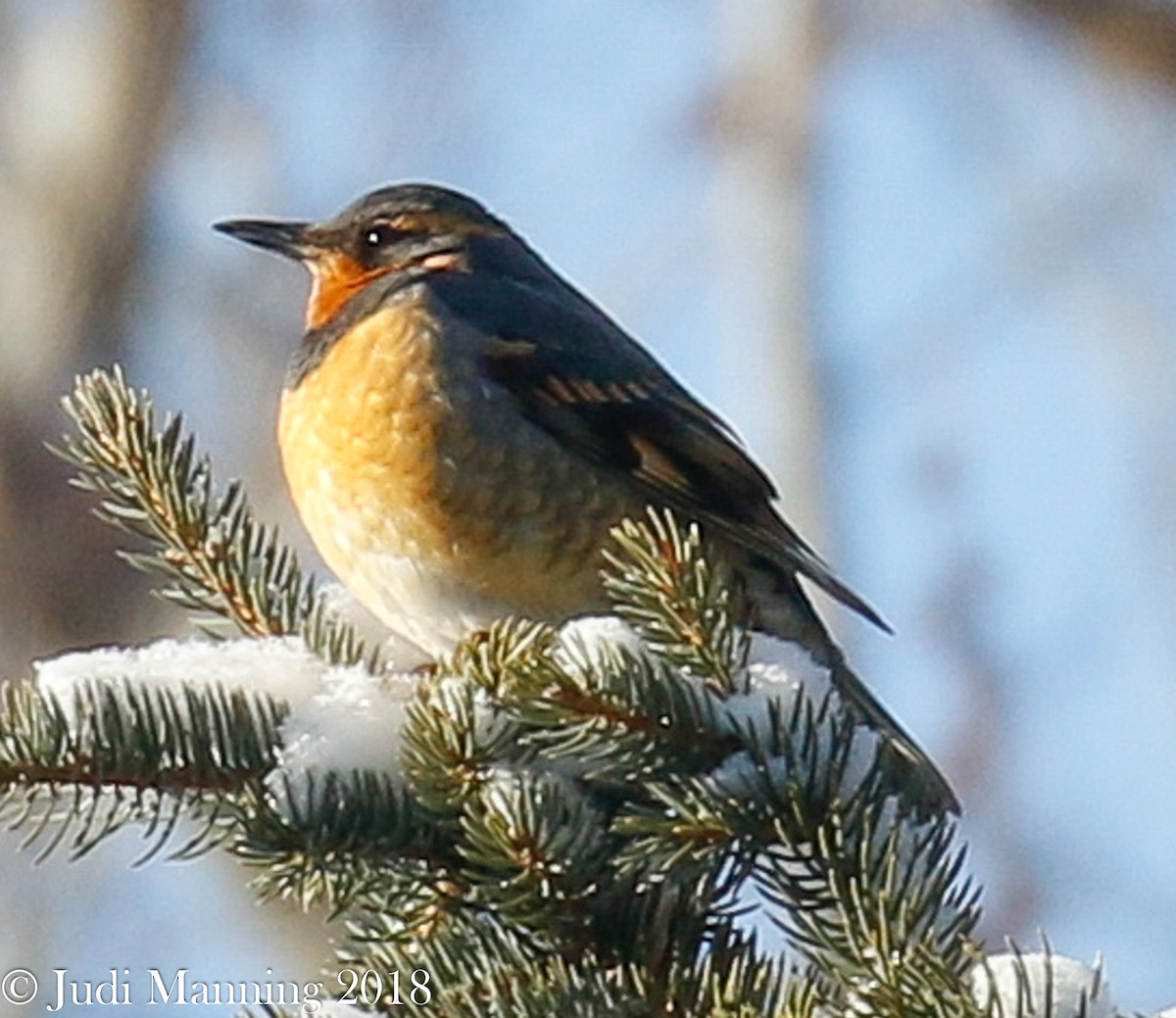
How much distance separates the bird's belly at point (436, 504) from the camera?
3.23 m

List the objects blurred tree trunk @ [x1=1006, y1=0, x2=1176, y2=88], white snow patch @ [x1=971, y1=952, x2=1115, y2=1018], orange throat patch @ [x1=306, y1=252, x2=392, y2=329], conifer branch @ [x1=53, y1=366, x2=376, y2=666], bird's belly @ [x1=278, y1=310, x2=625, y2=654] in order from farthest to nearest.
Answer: blurred tree trunk @ [x1=1006, y1=0, x2=1176, y2=88], orange throat patch @ [x1=306, y1=252, x2=392, y2=329], bird's belly @ [x1=278, y1=310, x2=625, y2=654], conifer branch @ [x1=53, y1=366, x2=376, y2=666], white snow patch @ [x1=971, y1=952, x2=1115, y2=1018]

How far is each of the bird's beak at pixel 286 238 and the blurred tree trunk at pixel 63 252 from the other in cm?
276

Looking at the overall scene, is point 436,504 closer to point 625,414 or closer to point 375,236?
point 625,414

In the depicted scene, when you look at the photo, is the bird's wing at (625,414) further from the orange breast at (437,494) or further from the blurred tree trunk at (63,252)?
the blurred tree trunk at (63,252)

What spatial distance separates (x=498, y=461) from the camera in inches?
131

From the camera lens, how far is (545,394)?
11.4 ft

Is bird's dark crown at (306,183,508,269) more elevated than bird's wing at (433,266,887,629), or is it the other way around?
bird's dark crown at (306,183,508,269)

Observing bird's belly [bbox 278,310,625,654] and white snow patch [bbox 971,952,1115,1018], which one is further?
bird's belly [bbox 278,310,625,654]

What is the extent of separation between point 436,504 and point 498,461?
0.13 metres

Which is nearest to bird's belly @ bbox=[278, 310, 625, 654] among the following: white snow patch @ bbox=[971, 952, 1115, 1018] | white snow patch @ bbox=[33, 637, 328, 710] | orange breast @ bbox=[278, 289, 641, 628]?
orange breast @ bbox=[278, 289, 641, 628]

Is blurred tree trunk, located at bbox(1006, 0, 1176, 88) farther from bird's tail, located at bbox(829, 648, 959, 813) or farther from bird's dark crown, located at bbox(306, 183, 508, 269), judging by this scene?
bird's tail, located at bbox(829, 648, 959, 813)

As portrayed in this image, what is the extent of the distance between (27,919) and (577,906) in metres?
4.68

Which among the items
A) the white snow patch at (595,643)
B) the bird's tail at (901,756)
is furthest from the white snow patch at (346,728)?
the bird's tail at (901,756)

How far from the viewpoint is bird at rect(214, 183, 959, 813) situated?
10.6 feet
